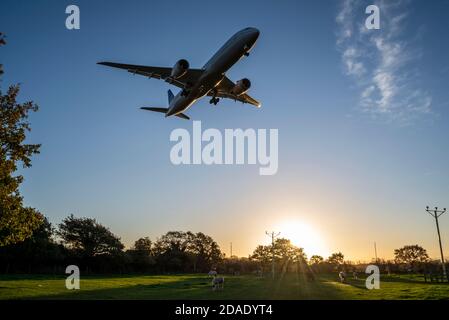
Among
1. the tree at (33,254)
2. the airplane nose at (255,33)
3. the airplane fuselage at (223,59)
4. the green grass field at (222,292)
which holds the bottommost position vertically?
the green grass field at (222,292)

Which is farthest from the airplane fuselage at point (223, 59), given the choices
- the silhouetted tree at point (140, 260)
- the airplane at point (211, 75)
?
the silhouetted tree at point (140, 260)

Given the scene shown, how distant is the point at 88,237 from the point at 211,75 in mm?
73750

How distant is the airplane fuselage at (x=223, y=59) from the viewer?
92.0ft

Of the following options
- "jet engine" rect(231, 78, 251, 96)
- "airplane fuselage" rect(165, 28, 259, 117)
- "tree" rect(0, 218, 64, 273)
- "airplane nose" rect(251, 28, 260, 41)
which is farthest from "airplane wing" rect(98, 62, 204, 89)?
"tree" rect(0, 218, 64, 273)

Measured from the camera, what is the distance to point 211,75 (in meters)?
30.7

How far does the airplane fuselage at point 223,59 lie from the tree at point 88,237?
66343 mm

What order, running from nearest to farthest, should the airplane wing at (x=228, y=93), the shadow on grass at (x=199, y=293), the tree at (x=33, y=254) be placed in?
1. the shadow on grass at (x=199, y=293)
2. the airplane wing at (x=228, y=93)
3. the tree at (x=33, y=254)

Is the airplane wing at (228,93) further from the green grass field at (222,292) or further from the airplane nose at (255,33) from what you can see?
the green grass field at (222,292)

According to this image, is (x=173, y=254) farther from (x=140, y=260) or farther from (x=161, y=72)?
(x=161, y=72)

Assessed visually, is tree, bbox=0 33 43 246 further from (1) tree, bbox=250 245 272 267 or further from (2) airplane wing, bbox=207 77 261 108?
(1) tree, bbox=250 245 272 267

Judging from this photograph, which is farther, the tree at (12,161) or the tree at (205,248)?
the tree at (205,248)

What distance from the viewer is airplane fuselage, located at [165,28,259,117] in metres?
28.0

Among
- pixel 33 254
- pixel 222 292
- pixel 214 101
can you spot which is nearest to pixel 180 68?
pixel 214 101
